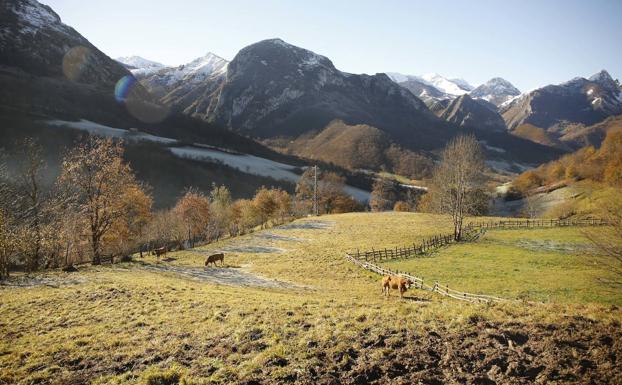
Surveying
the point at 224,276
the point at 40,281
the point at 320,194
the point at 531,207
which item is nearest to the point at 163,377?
the point at 40,281

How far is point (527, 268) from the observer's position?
127 ft

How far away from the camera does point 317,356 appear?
13359 millimetres

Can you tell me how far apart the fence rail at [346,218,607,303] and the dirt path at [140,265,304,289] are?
1114 centimetres

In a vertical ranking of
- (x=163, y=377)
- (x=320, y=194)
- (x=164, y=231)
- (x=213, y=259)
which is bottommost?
(x=164, y=231)

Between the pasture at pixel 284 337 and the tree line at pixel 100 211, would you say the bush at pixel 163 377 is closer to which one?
the pasture at pixel 284 337

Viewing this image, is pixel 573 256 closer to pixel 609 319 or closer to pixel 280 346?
pixel 609 319

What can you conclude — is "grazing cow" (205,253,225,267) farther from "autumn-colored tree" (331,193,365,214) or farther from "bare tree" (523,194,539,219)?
"bare tree" (523,194,539,219)

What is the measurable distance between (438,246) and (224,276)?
32469 mm

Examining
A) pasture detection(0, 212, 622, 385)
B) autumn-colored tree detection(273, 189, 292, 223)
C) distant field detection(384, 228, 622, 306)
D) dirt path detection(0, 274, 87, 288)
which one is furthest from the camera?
autumn-colored tree detection(273, 189, 292, 223)

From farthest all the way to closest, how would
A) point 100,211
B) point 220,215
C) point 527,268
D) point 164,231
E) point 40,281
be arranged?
1. point 164,231
2. point 220,215
3. point 100,211
4. point 527,268
5. point 40,281

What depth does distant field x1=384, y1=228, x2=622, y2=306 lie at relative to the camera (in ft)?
95.3

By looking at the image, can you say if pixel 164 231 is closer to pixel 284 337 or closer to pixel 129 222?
pixel 129 222

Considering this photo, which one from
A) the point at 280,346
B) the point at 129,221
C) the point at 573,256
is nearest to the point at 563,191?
the point at 573,256

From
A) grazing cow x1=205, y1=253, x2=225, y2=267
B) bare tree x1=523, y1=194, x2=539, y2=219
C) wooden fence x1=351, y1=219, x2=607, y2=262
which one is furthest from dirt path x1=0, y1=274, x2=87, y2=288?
bare tree x1=523, y1=194, x2=539, y2=219
